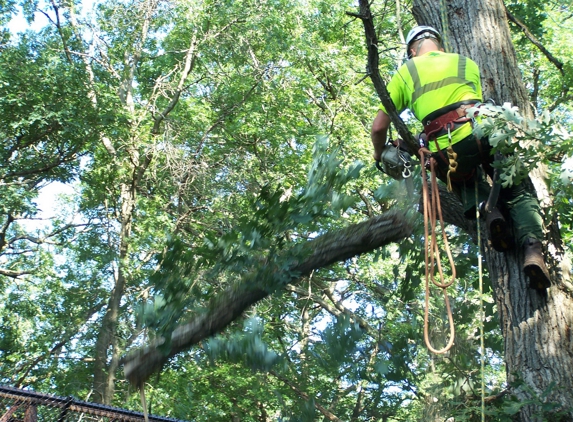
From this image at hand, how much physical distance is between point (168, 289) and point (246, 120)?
36.5ft

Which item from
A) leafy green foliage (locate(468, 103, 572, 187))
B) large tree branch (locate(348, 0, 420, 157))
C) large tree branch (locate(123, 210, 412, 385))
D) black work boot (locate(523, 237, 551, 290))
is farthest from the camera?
black work boot (locate(523, 237, 551, 290))

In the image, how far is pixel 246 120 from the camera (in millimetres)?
14328

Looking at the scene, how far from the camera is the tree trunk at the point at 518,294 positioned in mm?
3840

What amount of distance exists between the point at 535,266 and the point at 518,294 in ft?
0.96

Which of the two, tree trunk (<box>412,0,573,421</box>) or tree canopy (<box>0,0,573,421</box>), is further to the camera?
tree canopy (<box>0,0,573,421</box>)

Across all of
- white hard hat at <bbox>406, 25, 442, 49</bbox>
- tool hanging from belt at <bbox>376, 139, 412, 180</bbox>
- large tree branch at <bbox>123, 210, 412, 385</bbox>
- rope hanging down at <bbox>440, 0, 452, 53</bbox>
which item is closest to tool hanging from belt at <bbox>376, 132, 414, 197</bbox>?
tool hanging from belt at <bbox>376, 139, 412, 180</bbox>

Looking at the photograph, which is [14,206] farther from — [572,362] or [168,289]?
[572,362]

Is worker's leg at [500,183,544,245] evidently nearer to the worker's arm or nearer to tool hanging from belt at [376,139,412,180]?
tool hanging from belt at [376,139,412,180]

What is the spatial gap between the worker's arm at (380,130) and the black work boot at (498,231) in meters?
0.83

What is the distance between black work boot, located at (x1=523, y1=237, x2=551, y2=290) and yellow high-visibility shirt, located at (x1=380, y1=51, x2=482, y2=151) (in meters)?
0.79

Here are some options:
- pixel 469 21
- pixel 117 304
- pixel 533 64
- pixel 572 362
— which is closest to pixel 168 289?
pixel 572 362

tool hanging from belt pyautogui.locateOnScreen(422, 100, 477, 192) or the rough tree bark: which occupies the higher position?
tool hanging from belt pyautogui.locateOnScreen(422, 100, 477, 192)

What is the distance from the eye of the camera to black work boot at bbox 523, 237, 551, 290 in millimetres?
3920

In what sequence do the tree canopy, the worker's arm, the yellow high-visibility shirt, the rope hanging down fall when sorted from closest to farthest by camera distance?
1. the yellow high-visibility shirt
2. the worker's arm
3. the rope hanging down
4. the tree canopy
